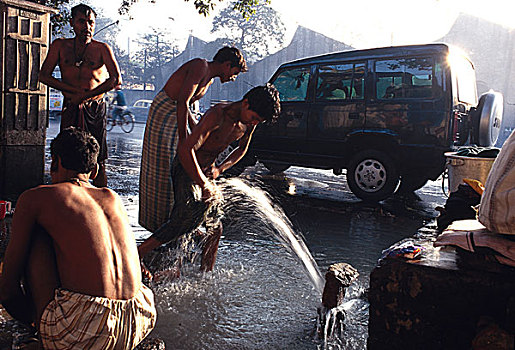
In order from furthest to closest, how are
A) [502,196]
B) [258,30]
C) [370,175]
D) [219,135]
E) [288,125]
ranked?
[258,30] → [288,125] → [370,175] → [219,135] → [502,196]

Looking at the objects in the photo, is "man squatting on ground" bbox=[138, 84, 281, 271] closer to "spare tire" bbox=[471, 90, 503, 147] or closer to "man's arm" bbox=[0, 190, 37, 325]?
"man's arm" bbox=[0, 190, 37, 325]

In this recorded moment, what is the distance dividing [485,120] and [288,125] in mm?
3292

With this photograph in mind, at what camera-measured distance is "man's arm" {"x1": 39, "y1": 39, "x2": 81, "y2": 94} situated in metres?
4.91

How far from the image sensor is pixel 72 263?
1.86 meters

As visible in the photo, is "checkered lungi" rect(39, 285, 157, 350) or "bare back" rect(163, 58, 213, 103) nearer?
"checkered lungi" rect(39, 285, 157, 350)

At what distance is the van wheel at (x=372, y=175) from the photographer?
732cm

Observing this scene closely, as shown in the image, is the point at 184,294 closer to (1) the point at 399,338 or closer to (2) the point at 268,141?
(1) the point at 399,338

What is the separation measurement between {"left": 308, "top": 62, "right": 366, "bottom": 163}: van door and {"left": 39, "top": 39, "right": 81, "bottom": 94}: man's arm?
4410mm

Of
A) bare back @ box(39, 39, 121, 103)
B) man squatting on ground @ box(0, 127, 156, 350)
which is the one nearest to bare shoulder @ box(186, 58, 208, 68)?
bare back @ box(39, 39, 121, 103)

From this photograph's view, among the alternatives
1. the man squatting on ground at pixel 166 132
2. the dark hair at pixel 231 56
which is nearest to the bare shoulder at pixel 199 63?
the man squatting on ground at pixel 166 132

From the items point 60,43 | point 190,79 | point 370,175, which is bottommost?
point 370,175

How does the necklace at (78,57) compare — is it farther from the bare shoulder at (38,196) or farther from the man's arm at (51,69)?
the bare shoulder at (38,196)

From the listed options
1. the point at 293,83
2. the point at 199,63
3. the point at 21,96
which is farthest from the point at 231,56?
the point at 293,83

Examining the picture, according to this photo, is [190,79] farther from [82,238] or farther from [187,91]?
[82,238]
